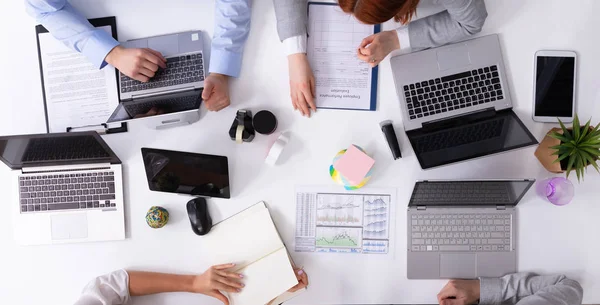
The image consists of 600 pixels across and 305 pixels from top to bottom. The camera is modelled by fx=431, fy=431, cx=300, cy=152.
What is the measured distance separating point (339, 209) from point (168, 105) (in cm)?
63

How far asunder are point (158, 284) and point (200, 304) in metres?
0.15

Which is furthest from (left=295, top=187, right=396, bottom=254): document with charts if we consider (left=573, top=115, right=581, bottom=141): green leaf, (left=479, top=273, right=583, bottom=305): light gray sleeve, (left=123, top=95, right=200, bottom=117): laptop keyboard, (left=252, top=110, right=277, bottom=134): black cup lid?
(left=573, top=115, right=581, bottom=141): green leaf

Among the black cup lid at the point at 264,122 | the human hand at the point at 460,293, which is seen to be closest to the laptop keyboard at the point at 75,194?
the black cup lid at the point at 264,122

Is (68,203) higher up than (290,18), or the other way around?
(290,18)

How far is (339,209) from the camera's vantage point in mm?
1396

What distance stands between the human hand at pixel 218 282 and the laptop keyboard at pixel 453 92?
29.8 inches

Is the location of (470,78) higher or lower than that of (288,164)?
higher

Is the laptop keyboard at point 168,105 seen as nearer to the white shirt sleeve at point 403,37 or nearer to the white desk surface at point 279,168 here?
the white desk surface at point 279,168

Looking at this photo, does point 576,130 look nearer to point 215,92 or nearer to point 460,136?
point 460,136

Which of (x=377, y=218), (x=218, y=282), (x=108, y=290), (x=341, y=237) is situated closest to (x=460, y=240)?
(x=377, y=218)

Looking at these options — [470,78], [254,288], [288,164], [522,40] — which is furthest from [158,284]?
[522,40]

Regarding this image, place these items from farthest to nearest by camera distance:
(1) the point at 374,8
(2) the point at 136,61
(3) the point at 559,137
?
(2) the point at 136,61
(3) the point at 559,137
(1) the point at 374,8

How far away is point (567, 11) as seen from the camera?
1.37m

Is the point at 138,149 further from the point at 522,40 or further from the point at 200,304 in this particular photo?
the point at 522,40
